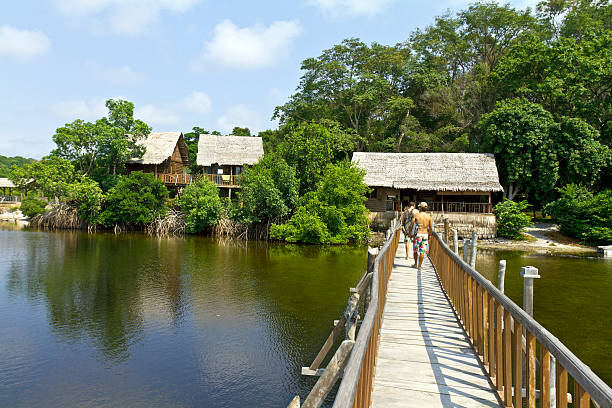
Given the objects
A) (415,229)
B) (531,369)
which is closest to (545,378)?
(531,369)

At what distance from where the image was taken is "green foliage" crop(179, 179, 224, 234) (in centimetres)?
2930

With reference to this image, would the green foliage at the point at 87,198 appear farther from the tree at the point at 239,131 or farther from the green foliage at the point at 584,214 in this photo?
the green foliage at the point at 584,214

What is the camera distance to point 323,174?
29.8 meters

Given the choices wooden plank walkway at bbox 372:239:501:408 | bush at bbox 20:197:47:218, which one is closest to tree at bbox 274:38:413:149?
bush at bbox 20:197:47:218

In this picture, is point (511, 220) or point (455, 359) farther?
point (511, 220)

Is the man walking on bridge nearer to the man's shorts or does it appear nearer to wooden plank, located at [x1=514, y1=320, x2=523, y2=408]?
the man's shorts

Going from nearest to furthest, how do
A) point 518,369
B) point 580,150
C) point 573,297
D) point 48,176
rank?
point 518,369
point 573,297
point 580,150
point 48,176

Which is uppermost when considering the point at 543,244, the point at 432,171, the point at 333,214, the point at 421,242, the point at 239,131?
the point at 239,131

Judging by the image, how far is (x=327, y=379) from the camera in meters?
4.71

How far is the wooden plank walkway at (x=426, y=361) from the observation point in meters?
4.21

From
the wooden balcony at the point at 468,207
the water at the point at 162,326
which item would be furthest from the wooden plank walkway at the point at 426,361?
the wooden balcony at the point at 468,207

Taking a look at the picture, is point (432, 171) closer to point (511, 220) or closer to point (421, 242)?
point (511, 220)

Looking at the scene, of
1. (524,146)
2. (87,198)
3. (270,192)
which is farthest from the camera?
(87,198)

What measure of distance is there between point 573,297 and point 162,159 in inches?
1142
